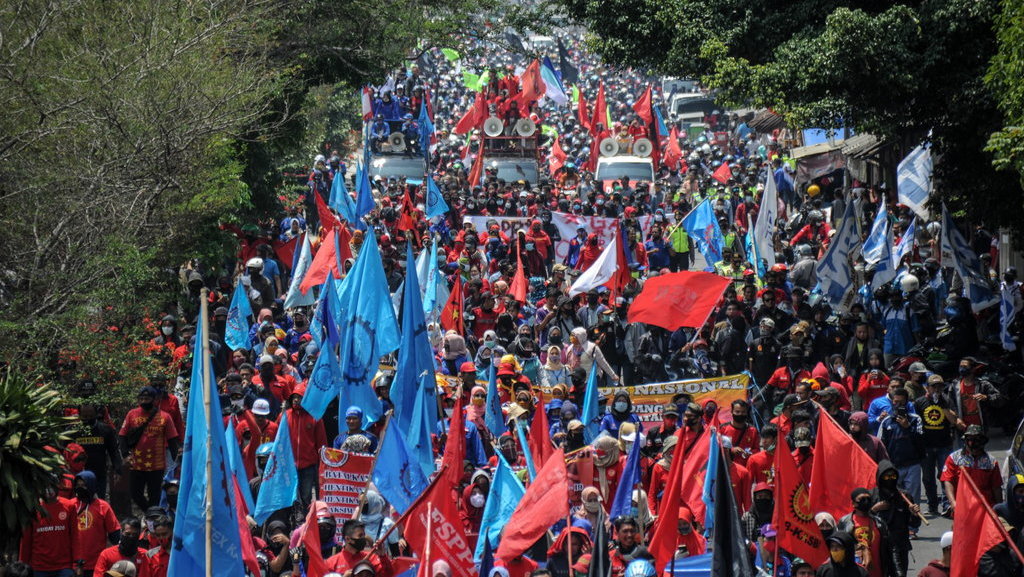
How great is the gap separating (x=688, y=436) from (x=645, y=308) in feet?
17.3

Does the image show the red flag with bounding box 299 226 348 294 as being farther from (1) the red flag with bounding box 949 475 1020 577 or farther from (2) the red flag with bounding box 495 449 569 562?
(1) the red flag with bounding box 949 475 1020 577

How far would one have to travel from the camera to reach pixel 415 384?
586 inches

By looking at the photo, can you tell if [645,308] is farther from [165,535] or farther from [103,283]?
[165,535]

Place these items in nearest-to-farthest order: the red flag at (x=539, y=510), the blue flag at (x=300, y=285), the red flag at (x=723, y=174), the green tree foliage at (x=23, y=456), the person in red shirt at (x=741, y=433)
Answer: the red flag at (x=539, y=510)
the green tree foliage at (x=23, y=456)
the person in red shirt at (x=741, y=433)
the blue flag at (x=300, y=285)
the red flag at (x=723, y=174)

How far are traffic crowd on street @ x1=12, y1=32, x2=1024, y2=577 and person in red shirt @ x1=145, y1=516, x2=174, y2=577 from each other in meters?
0.03

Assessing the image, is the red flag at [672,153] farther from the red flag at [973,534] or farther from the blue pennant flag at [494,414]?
the red flag at [973,534]

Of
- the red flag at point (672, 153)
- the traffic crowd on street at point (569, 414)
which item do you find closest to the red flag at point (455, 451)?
the traffic crowd on street at point (569, 414)

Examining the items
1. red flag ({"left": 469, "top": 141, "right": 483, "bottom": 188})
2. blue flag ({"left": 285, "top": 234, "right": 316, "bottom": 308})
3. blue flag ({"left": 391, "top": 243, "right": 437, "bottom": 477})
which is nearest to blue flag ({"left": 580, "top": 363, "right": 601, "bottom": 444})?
blue flag ({"left": 391, "top": 243, "right": 437, "bottom": 477})

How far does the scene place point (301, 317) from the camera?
19312 millimetres

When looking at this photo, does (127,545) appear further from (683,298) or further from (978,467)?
(683,298)

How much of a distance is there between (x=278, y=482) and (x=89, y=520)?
159cm

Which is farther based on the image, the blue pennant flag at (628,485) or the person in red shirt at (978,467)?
the person in red shirt at (978,467)

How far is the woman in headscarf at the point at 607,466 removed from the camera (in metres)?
13.2

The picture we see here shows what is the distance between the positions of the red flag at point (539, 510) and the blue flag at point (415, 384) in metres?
2.38
